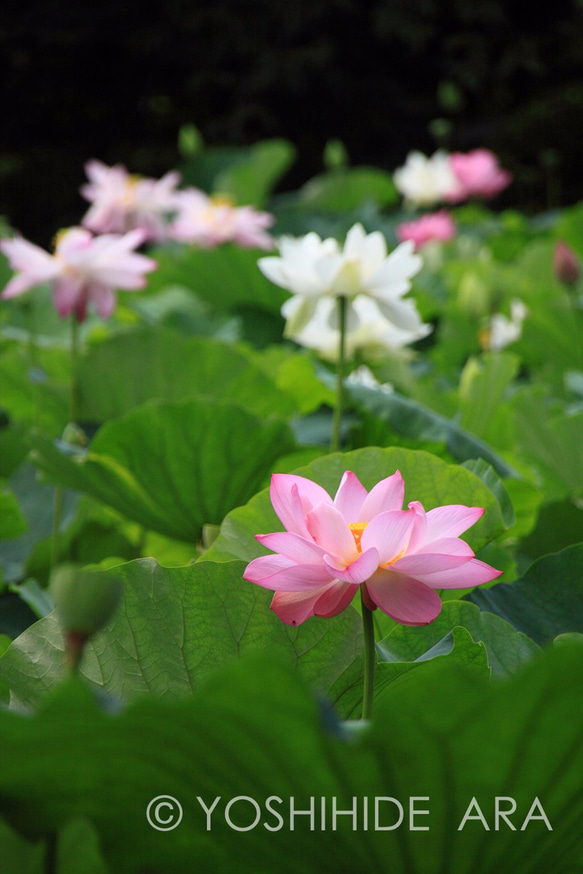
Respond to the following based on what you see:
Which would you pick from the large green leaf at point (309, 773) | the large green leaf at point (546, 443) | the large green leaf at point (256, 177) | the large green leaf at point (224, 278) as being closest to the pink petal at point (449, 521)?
the large green leaf at point (309, 773)

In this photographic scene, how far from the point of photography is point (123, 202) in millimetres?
1809

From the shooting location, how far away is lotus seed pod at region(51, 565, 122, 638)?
1.01 feet

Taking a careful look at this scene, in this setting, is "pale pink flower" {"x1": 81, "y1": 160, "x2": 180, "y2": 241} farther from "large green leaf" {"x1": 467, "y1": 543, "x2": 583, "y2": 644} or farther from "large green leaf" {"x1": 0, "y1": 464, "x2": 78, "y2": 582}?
"large green leaf" {"x1": 467, "y1": 543, "x2": 583, "y2": 644}

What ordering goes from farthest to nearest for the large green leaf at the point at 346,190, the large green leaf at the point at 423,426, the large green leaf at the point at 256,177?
the large green leaf at the point at 346,190 < the large green leaf at the point at 256,177 < the large green leaf at the point at 423,426

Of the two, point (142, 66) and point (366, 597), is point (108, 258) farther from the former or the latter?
point (142, 66)

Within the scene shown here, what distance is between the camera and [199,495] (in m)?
0.85

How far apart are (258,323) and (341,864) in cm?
148

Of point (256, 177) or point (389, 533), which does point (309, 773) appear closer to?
point (389, 533)

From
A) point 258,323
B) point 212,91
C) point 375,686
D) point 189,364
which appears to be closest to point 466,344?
point 258,323

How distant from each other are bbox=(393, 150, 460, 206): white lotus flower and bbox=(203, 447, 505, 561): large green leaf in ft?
7.52

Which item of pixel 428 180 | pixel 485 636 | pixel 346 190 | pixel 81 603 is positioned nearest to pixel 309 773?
pixel 81 603

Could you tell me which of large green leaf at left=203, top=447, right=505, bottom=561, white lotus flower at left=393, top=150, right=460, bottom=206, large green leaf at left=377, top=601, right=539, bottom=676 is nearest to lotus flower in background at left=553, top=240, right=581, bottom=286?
large green leaf at left=203, top=447, right=505, bottom=561

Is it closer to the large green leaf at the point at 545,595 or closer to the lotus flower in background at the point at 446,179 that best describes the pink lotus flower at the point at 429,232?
the lotus flower in background at the point at 446,179

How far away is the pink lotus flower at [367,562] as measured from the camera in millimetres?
424
